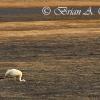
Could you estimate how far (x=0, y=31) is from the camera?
3753 centimetres

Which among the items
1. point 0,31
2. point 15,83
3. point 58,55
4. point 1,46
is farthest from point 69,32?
point 15,83

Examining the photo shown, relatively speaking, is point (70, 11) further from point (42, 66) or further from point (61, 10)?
point (42, 66)

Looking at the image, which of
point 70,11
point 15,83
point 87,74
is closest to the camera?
point 15,83

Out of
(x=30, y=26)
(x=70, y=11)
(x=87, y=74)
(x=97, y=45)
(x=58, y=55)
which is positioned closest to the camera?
(x=87, y=74)

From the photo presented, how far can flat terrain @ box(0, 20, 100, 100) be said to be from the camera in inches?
714

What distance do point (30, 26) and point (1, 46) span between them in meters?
10.6

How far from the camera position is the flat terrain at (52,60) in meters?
18.1

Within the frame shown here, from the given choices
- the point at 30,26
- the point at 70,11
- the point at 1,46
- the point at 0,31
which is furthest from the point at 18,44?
the point at 70,11

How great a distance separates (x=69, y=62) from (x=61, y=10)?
3029cm

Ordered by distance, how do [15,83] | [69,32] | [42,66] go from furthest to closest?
[69,32], [42,66], [15,83]

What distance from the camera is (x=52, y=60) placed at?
24.7 metres

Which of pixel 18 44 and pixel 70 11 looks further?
pixel 70 11

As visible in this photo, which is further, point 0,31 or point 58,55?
point 0,31

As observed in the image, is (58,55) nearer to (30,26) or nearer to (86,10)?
(30,26)
